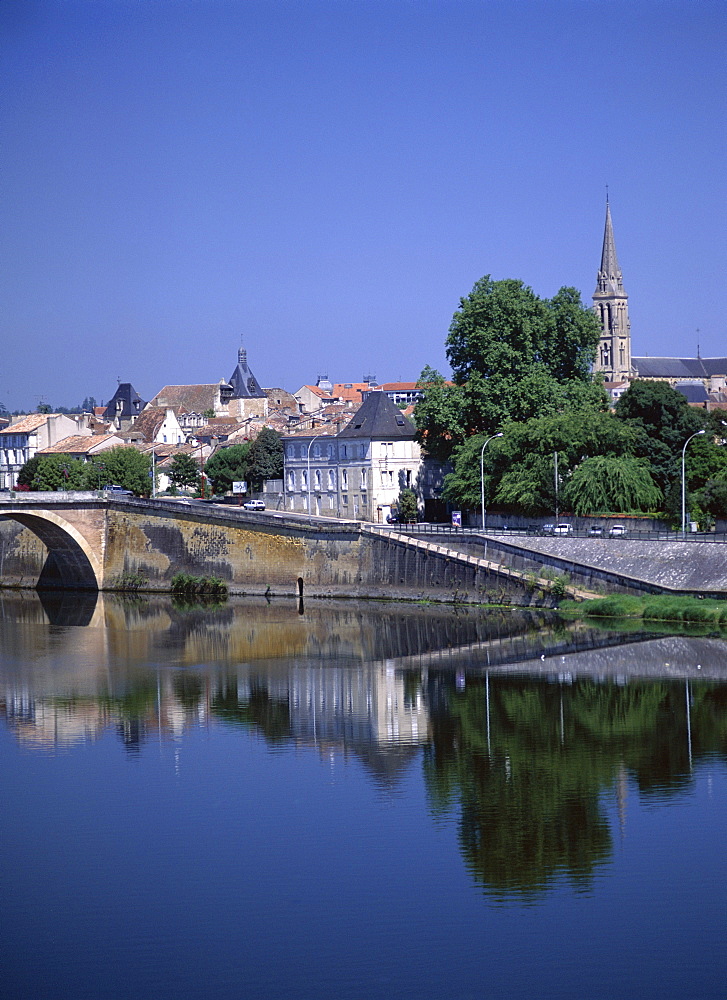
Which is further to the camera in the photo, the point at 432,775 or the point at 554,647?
the point at 554,647

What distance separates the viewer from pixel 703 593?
2034 inches

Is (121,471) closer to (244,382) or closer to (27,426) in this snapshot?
(27,426)

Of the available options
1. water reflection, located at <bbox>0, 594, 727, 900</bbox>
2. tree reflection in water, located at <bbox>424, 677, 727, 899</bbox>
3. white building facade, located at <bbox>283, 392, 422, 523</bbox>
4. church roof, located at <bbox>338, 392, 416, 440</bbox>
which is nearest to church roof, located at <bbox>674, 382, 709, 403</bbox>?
white building facade, located at <bbox>283, 392, 422, 523</bbox>

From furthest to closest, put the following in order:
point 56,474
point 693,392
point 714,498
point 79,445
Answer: point 693,392
point 79,445
point 56,474
point 714,498

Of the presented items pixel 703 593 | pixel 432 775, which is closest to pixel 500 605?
pixel 703 593

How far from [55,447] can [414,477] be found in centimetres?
4266

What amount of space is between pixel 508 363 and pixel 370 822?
44.2 m

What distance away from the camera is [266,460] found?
86938 mm

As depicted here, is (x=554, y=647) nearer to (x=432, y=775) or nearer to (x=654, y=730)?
(x=654, y=730)

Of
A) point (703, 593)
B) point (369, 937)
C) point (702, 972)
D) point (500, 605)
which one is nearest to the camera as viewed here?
point (702, 972)

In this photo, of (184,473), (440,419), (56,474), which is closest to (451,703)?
(440,419)

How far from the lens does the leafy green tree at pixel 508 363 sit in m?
68.9

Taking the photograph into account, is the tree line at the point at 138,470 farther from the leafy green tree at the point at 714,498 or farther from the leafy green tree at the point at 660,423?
the leafy green tree at the point at 714,498

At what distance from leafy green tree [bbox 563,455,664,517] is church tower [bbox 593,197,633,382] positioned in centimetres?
11939
